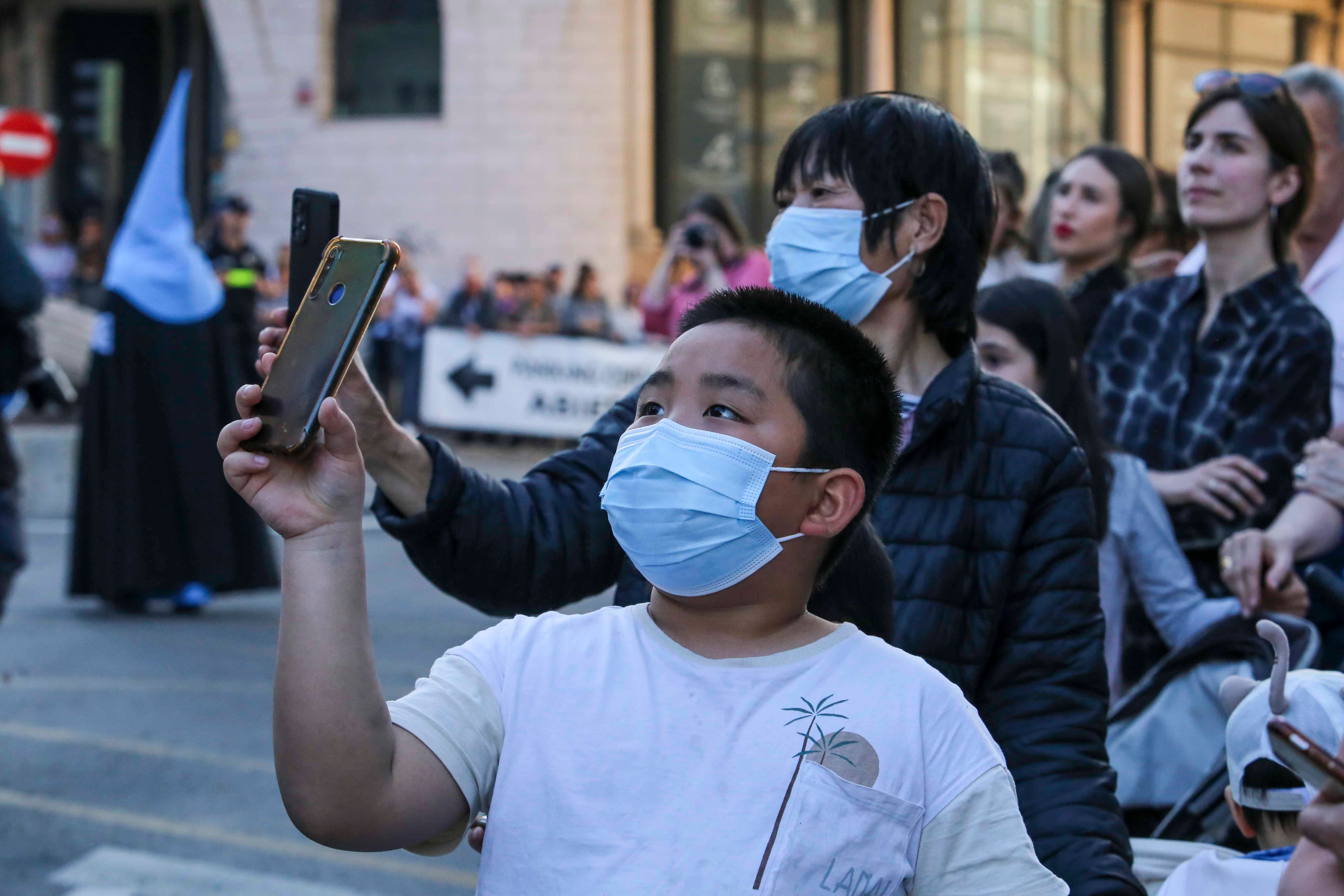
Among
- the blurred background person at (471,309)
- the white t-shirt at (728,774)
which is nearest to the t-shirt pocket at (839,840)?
the white t-shirt at (728,774)

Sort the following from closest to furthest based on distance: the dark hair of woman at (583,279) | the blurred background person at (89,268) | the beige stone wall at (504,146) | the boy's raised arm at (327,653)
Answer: the boy's raised arm at (327,653), the dark hair of woman at (583,279), the blurred background person at (89,268), the beige stone wall at (504,146)

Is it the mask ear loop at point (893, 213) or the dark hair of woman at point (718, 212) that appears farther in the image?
the dark hair of woman at point (718, 212)

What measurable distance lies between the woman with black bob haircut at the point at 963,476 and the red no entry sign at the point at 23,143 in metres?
14.1

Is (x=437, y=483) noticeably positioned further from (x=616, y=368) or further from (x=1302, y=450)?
(x=616, y=368)

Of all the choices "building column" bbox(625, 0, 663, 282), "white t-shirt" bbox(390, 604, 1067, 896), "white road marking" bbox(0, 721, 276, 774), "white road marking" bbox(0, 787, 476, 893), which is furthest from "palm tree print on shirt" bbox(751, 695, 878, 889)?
"building column" bbox(625, 0, 663, 282)

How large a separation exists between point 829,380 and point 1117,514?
194 centimetres

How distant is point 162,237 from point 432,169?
1416 cm

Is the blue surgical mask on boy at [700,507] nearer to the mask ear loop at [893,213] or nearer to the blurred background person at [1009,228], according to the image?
the mask ear loop at [893,213]

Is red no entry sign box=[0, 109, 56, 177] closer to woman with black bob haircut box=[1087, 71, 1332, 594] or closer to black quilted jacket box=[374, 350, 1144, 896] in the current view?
woman with black bob haircut box=[1087, 71, 1332, 594]

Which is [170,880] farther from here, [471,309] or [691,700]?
[471,309]

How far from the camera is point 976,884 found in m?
1.69

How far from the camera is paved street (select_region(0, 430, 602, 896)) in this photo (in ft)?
15.4

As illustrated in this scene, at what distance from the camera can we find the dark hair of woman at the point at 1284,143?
12.6 ft

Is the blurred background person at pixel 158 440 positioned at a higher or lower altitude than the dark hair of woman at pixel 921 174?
lower
